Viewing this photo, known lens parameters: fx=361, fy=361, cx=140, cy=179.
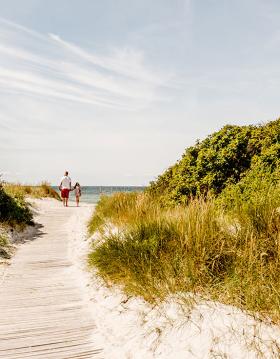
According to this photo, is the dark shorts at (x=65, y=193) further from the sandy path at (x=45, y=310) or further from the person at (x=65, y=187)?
the sandy path at (x=45, y=310)

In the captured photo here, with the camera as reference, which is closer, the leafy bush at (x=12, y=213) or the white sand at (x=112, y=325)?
the white sand at (x=112, y=325)

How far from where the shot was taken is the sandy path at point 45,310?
12.7ft

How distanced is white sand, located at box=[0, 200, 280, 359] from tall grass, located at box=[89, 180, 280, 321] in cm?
23

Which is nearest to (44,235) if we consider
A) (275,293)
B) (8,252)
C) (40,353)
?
(8,252)

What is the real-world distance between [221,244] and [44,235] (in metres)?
7.54

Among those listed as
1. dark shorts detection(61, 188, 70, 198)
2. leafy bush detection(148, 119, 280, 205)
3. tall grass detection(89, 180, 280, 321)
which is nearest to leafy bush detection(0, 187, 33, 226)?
leafy bush detection(148, 119, 280, 205)

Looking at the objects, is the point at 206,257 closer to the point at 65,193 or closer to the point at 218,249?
the point at 218,249

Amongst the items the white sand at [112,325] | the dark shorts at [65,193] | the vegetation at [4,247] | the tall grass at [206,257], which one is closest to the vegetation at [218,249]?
the tall grass at [206,257]

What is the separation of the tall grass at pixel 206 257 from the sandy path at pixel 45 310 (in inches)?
28.7

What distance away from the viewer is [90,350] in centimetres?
384

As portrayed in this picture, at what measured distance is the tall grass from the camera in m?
4.05

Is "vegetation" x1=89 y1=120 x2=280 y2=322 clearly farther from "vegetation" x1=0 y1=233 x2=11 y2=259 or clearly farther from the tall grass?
"vegetation" x1=0 y1=233 x2=11 y2=259

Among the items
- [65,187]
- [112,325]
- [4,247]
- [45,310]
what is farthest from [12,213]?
[65,187]

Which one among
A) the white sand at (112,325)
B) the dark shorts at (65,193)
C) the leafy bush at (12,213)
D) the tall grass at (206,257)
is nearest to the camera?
the white sand at (112,325)
